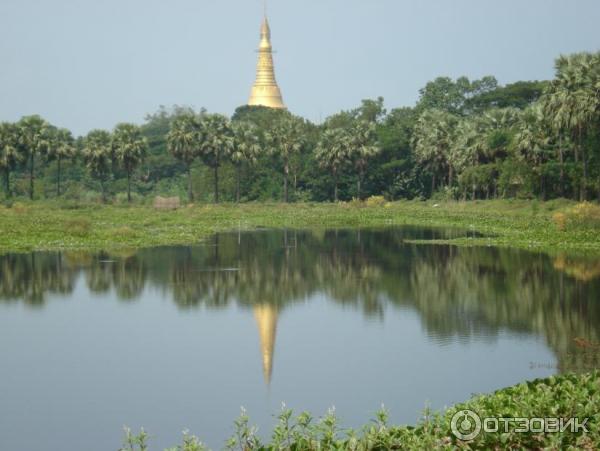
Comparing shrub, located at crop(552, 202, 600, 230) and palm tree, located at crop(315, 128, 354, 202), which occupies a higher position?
palm tree, located at crop(315, 128, 354, 202)

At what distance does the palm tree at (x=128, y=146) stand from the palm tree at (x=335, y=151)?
15.6m

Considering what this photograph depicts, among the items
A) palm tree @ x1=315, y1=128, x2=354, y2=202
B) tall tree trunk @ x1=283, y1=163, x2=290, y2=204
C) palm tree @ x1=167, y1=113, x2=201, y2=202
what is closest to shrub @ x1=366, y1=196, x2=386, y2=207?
palm tree @ x1=315, y1=128, x2=354, y2=202

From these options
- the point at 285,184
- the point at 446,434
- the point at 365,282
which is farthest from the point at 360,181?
the point at 446,434

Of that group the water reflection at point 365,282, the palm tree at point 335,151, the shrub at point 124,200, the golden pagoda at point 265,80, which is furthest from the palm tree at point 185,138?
the golden pagoda at point 265,80

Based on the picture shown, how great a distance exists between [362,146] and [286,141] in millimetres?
6954

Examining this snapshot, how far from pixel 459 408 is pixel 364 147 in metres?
72.3

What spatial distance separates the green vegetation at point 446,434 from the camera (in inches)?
444

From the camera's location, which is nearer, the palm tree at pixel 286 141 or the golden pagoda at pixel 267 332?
the golden pagoda at pixel 267 332

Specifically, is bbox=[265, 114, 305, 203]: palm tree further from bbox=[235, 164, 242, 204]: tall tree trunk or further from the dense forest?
bbox=[235, 164, 242, 204]: tall tree trunk

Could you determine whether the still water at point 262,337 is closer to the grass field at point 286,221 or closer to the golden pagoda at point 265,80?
the grass field at point 286,221

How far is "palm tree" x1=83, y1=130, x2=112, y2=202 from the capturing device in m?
80.8

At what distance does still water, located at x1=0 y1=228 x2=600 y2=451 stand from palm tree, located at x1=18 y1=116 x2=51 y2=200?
1566 inches

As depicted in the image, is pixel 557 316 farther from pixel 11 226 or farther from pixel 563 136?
pixel 563 136
